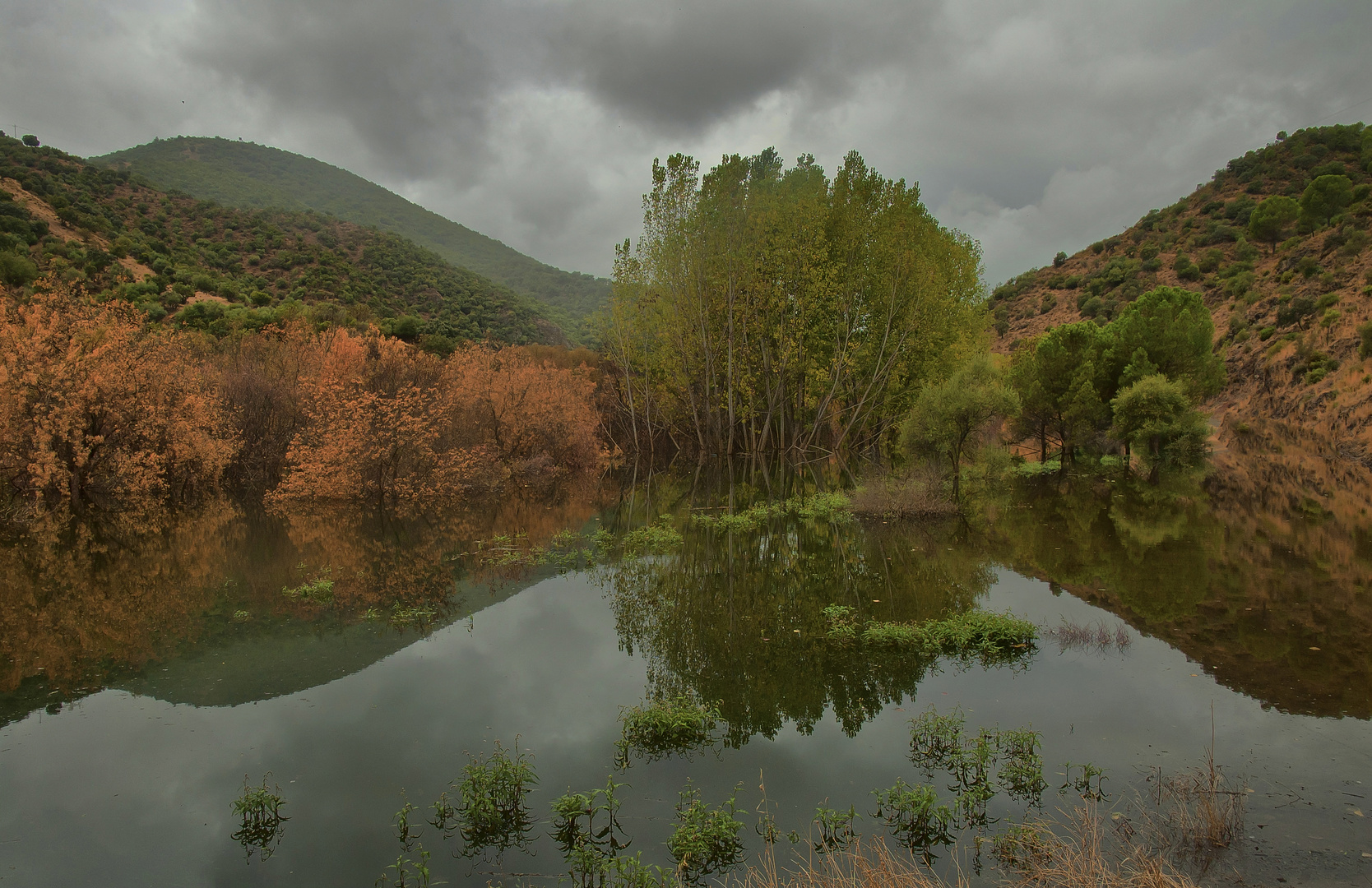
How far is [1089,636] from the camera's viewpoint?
384 inches

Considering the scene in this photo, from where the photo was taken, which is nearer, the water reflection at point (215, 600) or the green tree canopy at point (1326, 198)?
the water reflection at point (215, 600)

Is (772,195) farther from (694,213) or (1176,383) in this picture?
(1176,383)

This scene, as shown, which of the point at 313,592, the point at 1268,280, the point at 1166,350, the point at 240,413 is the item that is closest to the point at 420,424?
the point at 240,413

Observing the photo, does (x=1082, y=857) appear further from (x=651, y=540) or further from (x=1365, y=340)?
(x=1365, y=340)

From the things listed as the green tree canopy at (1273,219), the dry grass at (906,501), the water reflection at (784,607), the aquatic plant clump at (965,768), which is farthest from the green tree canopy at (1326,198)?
the aquatic plant clump at (965,768)

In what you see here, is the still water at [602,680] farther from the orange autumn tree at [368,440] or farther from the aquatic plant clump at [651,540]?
the orange autumn tree at [368,440]

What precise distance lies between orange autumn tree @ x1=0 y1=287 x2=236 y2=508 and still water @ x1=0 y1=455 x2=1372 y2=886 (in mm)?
3498

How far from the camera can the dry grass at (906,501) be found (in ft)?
65.5

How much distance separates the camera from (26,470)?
741 inches

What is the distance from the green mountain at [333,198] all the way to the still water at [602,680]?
227ft

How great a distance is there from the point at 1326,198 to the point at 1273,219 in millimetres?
3931

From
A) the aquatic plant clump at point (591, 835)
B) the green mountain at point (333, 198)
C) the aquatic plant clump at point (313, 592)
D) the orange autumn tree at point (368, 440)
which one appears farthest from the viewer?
the green mountain at point (333, 198)

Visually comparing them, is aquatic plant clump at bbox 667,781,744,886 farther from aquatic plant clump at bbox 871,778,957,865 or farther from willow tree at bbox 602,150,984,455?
willow tree at bbox 602,150,984,455

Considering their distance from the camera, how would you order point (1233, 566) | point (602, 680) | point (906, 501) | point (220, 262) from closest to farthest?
point (602, 680) < point (1233, 566) < point (906, 501) < point (220, 262)
